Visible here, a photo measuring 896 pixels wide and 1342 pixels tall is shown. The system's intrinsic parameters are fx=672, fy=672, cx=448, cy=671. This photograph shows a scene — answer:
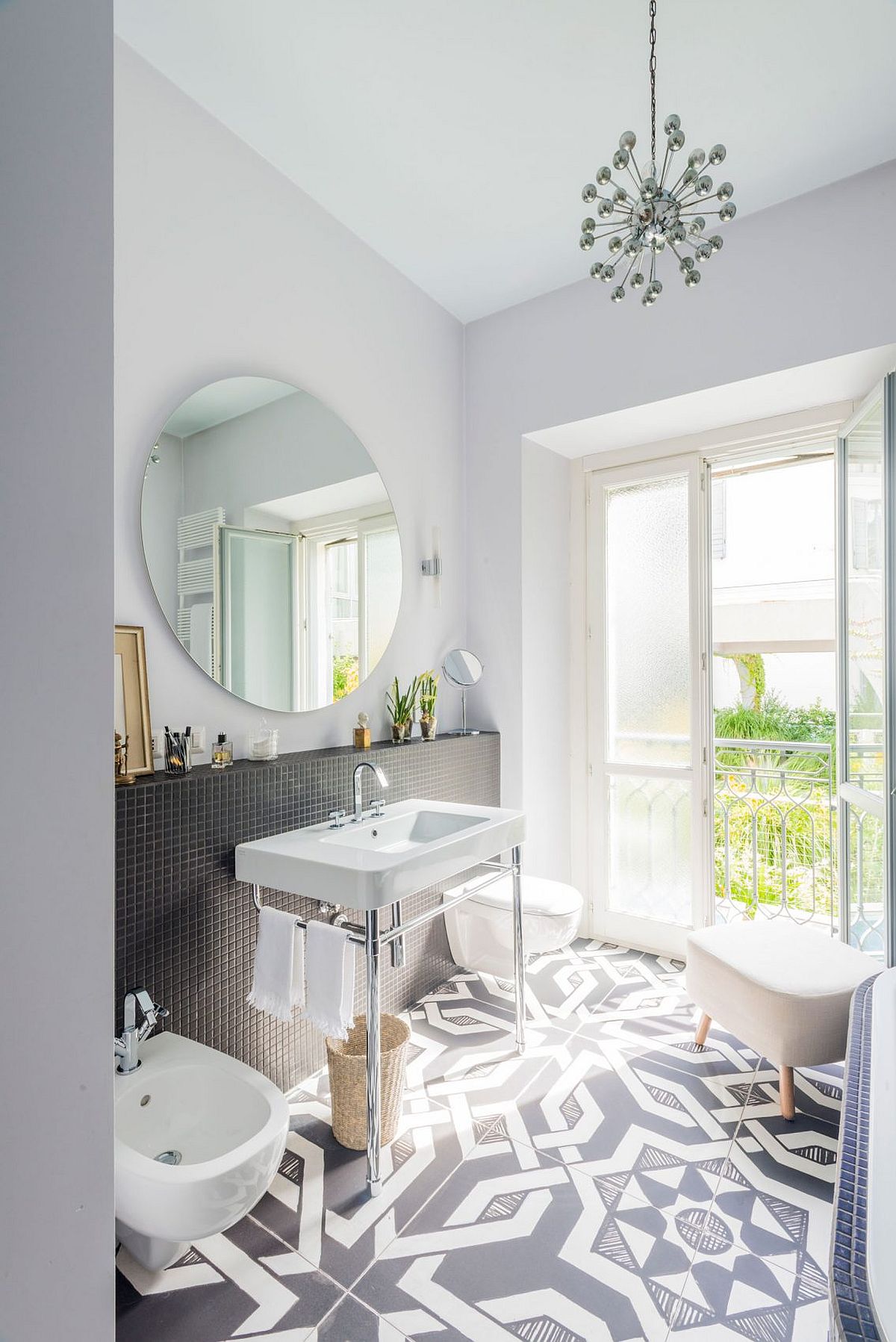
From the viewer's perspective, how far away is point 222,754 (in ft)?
6.23

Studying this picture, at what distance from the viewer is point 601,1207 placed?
5.25 ft

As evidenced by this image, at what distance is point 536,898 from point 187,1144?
1.37 metres

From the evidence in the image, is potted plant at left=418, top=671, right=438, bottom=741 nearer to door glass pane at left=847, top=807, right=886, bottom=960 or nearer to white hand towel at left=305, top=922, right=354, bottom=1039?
white hand towel at left=305, top=922, right=354, bottom=1039

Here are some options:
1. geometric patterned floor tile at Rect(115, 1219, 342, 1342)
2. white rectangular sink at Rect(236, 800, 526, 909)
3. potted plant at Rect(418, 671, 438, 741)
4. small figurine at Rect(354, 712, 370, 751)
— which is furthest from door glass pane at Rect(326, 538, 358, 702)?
geometric patterned floor tile at Rect(115, 1219, 342, 1342)

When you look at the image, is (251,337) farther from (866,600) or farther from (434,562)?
(866,600)

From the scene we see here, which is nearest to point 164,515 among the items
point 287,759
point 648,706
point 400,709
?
point 287,759

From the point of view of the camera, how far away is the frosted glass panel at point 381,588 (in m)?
2.56

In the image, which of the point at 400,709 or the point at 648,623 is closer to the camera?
the point at 400,709

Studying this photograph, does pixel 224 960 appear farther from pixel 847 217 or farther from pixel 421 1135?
pixel 847 217

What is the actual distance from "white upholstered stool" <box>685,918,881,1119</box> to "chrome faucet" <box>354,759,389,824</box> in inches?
44.9

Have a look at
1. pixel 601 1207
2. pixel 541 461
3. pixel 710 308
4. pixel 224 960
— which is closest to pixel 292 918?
pixel 224 960

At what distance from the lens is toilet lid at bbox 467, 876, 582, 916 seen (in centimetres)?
240

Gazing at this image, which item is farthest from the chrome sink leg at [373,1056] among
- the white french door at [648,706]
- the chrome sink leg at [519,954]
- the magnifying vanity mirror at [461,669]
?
the white french door at [648,706]

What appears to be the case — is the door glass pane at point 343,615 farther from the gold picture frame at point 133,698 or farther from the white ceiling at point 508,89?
the white ceiling at point 508,89
